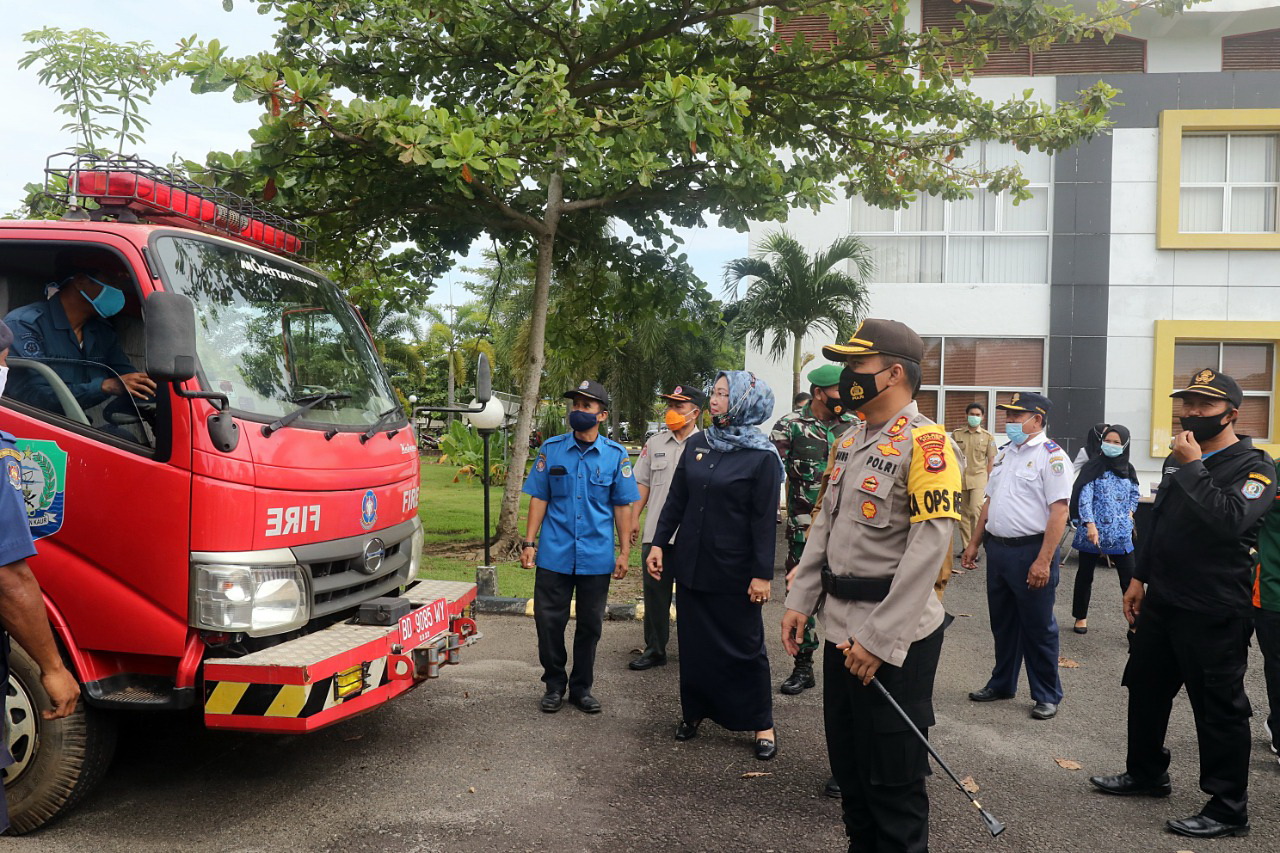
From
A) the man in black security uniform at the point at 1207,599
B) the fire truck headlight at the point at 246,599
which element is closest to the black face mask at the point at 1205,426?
the man in black security uniform at the point at 1207,599

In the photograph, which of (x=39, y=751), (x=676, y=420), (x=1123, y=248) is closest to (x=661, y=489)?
(x=676, y=420)

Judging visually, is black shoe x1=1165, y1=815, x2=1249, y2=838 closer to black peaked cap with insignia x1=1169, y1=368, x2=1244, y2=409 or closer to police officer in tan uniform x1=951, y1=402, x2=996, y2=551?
black peaked cap with insignia x1=1169, y1=368, x2=1244, y2=409

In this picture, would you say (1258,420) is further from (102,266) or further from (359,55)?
(102,266)

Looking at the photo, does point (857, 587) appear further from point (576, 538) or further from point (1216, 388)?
point (576, 538)

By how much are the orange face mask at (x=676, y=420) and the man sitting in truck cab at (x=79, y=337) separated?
3.39 meters

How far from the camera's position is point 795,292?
546 inches

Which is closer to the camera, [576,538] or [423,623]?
[423,623]

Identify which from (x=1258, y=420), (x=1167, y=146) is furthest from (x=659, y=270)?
(x=1258, y=420)

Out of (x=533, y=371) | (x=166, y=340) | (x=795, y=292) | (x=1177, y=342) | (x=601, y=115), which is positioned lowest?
(x=166, y=340)

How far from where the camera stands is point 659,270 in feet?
34.0

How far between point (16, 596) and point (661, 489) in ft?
14.2

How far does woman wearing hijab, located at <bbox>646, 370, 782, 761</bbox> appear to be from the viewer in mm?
4742

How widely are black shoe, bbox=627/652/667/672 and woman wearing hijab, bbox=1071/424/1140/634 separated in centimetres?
370

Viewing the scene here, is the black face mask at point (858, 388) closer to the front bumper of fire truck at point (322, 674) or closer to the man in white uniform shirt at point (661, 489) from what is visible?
the front bumper of fire truck at point (322, 674)
